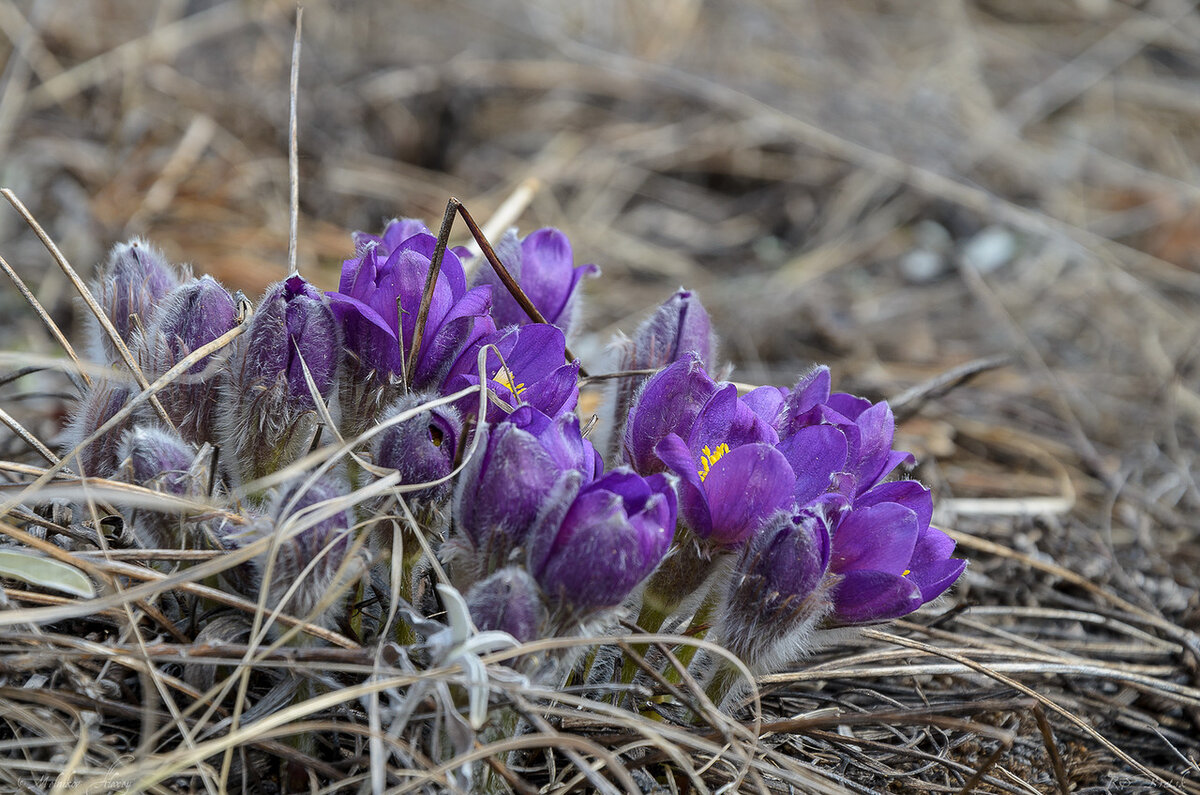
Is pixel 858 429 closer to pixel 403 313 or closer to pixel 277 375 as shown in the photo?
pixel 403 313

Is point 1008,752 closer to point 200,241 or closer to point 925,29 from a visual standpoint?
point 200,241

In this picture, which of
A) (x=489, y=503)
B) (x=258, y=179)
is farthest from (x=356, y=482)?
(x=258, y=179)

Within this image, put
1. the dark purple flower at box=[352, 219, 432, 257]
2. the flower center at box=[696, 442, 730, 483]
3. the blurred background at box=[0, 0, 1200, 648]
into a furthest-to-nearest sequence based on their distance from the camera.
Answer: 1. the blurred background at box=[0, 0, 1200, 648]
2. the dark purple flower at box=[352, 219, 432, 257]
3. the flower center at box=[696, 442, 730, 483]

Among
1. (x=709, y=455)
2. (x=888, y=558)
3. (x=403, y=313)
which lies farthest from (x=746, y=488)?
(x=403, y=313)

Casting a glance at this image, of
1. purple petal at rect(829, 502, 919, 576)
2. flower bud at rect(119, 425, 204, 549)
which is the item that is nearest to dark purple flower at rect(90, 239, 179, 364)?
flower bud at rect(119, 425, 204, 549)

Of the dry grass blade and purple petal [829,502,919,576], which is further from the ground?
the dry grass blade

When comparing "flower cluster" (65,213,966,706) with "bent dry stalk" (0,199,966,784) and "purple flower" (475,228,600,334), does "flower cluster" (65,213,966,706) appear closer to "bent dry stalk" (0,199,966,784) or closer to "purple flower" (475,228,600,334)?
"bent dry stalk" (0,199,966,784)

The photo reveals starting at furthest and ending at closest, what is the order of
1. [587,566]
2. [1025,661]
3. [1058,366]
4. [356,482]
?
[1058,366]
[1025,661]
[356,482]
[587,566]
